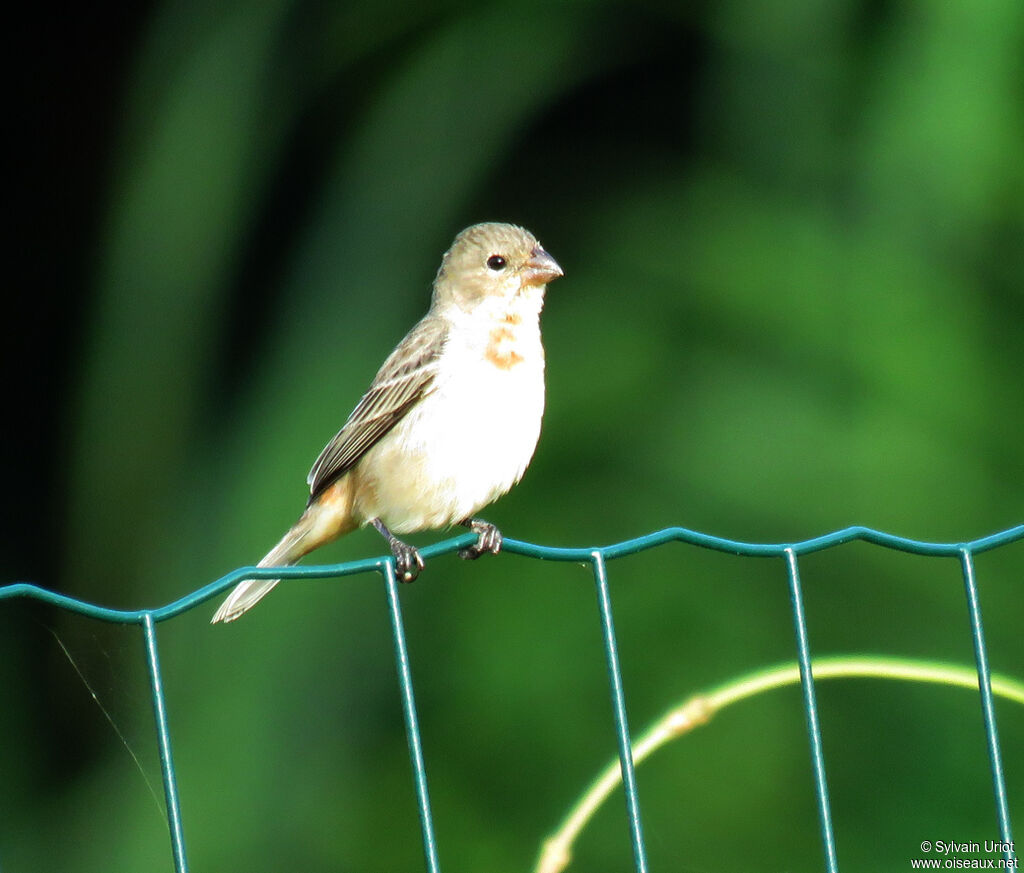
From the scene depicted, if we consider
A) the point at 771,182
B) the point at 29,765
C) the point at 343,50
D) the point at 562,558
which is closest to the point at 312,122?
the point at 343,50

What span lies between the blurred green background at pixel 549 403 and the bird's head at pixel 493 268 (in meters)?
0.86

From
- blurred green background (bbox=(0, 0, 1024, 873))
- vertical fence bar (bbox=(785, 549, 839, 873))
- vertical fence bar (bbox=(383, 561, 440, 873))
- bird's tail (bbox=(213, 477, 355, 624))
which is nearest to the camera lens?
vertical fence bar (bbox=(383, 561, 440, 873))

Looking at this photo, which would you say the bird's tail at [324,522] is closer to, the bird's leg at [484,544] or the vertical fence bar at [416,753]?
the bird's leg at [484,544]

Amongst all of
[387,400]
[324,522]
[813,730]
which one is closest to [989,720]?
[813,730]

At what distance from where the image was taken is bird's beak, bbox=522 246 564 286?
401cm

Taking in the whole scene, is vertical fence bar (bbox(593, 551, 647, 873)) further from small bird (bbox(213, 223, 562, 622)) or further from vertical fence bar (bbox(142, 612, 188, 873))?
small bird (bbox(213, 223, 562, 622))

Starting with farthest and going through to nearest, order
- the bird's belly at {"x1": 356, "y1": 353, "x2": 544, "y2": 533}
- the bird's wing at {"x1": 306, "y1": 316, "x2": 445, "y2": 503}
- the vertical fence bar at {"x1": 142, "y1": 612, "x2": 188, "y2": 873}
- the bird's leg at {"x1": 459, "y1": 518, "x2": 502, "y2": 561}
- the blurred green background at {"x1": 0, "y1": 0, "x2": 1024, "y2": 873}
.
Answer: the blurred green background at {"x1": 0, "y1": 0, "x2": 1024, "y2": 873} → the bird's wing at {"x1": 306, "y1": 316, "x2": 445, "y2": 503} → the bird's belly at {"x1": 356, "y1": 353, "x2": 544, "y2": 533} → the bird's leg at {"x1": 459, "y1": 518, "x2": 502, "y2": 561} → the vertical fence bar at {"x1": 142, "y1": 612, "x2": 188, "y2": 873}

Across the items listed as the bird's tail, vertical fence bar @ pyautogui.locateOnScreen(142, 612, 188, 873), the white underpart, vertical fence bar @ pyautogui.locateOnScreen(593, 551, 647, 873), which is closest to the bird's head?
the white underpart

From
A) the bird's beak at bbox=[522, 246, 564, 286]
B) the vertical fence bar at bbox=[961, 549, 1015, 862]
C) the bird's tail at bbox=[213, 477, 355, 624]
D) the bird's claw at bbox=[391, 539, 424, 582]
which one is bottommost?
the vertical fence bar at bbox=[961, 549, 1015, 862]

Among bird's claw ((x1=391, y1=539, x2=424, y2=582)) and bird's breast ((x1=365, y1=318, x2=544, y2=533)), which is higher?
bird's breast ((x1=365, y1=318, x2=544, y2=533))

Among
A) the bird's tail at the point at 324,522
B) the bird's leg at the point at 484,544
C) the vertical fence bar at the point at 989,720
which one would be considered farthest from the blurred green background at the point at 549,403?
the vertical fence bar at the point at 989,720

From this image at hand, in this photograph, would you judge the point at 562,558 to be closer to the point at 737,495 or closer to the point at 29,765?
the point at 737,495

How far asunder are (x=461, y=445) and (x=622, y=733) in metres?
1.57

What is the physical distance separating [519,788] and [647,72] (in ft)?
8.15
